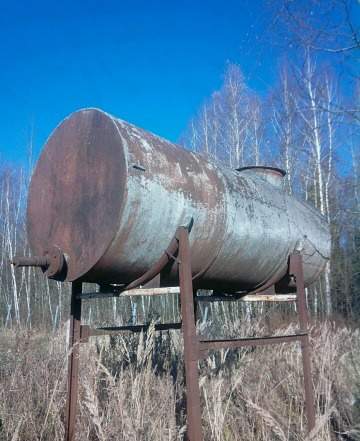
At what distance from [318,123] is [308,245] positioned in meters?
10.8

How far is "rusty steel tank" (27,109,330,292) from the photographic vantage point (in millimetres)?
2723

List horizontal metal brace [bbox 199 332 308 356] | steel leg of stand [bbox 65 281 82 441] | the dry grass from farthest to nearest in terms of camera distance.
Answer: steel leg of stand [bbox 65 281 82 441] < the dry grass < horizontal metal brace [bbox 199 332 308 356]

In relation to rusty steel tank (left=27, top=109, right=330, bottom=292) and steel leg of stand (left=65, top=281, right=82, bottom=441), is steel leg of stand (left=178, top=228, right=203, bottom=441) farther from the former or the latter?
steel leg of stand (left=65, top=281, right=82, bottom=441)

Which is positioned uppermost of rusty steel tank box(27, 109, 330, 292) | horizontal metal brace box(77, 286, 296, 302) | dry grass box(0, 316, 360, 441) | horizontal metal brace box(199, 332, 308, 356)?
rusty steel tank box(27, 109, 330, 292)

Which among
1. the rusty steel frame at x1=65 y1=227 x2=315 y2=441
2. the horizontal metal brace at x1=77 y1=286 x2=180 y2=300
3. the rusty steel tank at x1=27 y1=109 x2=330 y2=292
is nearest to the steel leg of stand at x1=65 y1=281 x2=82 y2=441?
the rusty steel frame at x1=65 y1=227 x2=315 y2=441

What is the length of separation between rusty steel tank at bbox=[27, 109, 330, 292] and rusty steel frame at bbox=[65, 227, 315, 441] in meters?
0.12

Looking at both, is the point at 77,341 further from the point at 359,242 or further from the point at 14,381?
the point at 359,242

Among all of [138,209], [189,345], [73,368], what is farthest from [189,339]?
[73,368]

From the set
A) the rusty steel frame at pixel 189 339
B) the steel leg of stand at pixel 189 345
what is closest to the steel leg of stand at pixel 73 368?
the rusty steel frame at pixel 189 339

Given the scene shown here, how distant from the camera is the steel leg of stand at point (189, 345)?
2.56 m

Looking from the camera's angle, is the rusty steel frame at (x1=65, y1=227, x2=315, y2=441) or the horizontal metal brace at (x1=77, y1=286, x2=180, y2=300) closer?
the rusty steel frame at (x1=65, y1=227, x2=315, y2=441)

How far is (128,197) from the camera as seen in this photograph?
8.65ft

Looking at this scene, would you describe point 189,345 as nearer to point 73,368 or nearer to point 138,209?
point 138,209

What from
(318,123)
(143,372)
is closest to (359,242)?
(318,123)
